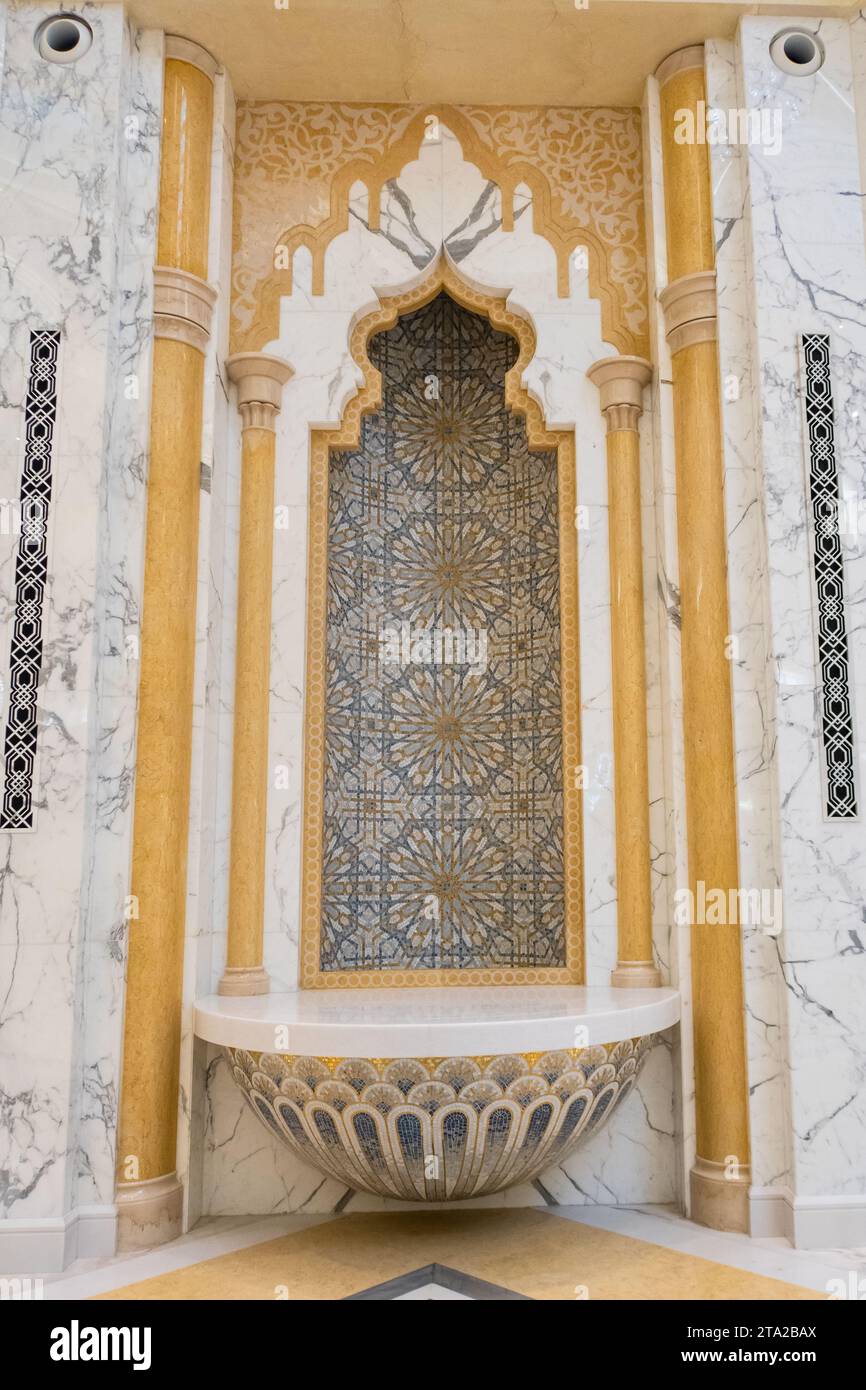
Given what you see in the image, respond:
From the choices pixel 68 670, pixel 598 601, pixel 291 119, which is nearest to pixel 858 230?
pixel 598 601

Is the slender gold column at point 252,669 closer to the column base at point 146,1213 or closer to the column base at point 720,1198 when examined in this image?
the column base at point 146,1213

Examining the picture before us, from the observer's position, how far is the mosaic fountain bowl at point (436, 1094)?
133 inches

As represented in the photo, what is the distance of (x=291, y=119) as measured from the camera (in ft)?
15.4

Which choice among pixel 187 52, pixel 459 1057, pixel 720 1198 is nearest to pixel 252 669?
pixel 459 1057

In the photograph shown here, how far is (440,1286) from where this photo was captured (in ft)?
11.0

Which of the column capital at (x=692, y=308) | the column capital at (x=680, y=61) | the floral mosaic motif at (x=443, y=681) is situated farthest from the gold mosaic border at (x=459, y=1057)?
the column capital at (x=680, y=61)

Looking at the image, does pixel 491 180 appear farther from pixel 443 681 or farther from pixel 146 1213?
pixel 146 1213

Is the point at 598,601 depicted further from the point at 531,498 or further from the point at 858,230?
the point at 858,230

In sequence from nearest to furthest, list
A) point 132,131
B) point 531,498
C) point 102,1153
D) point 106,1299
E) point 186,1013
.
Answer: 1. point 106,1299
2. point 102,1153
3. point 186,1013
4. point 132,131
5. point 531,498

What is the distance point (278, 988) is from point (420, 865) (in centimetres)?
78

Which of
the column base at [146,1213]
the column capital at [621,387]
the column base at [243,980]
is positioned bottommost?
the column base at [146,1213]

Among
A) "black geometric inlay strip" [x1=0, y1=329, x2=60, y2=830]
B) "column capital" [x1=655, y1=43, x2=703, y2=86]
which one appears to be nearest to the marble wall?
"black geometric inlay strip" [x1=0, y1=329, x2=60, y2=830]

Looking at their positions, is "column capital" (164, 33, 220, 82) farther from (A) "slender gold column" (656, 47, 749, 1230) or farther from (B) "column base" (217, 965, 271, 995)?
(B) "column base" (217, 965, 271, 995)

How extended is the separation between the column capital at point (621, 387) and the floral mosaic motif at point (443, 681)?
365 millimetres
